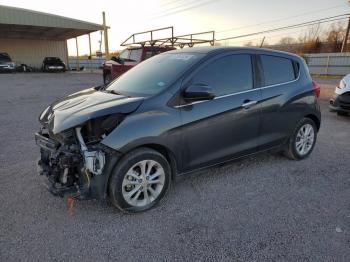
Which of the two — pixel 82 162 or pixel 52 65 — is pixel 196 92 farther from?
pixel 52 65

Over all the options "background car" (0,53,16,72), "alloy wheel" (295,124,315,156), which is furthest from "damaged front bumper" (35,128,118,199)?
"background car" (0,53,16,72)

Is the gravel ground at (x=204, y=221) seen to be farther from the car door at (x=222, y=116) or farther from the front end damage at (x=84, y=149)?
the car door at (x=222, y=116)

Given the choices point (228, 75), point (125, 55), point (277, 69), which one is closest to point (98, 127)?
point (228, 75)

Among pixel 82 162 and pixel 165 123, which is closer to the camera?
pixel 82 162

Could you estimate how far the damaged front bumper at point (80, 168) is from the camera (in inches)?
110

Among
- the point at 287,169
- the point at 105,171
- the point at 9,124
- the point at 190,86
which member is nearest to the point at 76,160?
the point at 105,171

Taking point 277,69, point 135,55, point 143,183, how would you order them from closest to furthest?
1. point 143,183
2. point 277,69
3. point 135,55

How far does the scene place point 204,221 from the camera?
2979 millimetres

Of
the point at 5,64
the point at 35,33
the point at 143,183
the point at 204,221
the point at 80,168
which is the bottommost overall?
the point at 204,221

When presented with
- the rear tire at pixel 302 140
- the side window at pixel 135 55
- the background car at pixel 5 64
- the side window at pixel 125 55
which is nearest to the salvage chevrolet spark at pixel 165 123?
the rear tire at pixel 302 140

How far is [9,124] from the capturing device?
6797 mm

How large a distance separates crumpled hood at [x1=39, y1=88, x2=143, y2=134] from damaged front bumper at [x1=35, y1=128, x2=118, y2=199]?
0.46 ft

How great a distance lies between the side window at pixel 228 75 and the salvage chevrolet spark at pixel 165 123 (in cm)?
1

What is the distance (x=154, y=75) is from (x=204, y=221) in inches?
72.1
